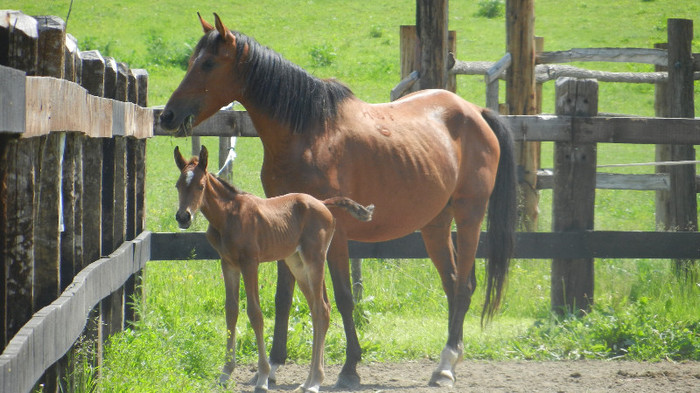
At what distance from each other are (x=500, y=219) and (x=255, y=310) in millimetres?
2515

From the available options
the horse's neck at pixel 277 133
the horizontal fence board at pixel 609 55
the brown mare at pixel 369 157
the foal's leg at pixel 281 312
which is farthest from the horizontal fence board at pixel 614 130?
the horizontal fence board at pixel 609 55

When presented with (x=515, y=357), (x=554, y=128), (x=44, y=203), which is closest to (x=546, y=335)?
(x=515, y=357)

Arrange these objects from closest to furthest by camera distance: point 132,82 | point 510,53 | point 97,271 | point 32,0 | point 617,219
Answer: point 97,271, point 132,82, point 510,53, point 617,219, point 32,0

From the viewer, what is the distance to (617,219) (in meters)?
13.7

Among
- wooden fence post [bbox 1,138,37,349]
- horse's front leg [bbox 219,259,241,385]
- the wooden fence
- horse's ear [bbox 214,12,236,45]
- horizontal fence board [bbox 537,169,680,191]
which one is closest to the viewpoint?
the wooden fence

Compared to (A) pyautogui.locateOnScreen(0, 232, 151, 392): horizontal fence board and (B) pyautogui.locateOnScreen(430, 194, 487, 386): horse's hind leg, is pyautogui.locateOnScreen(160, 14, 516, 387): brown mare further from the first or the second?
(A) pyautogui.locateOnScreen(0, 232, 151, 392): horizontal fence board

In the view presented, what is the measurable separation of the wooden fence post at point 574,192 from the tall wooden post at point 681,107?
8.12ft

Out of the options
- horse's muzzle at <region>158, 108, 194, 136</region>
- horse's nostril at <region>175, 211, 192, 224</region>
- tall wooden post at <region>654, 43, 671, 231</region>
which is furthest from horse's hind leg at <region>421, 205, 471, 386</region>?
tall wooden post at <region>654, 43, 671, 231</region>

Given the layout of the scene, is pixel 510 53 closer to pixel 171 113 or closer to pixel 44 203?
pixel 171 113

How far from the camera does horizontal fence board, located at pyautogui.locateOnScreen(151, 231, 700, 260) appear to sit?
662 cm

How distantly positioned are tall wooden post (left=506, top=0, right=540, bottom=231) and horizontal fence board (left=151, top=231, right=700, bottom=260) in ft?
6.85

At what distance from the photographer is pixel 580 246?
22.0ft

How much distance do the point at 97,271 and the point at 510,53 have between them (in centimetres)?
617

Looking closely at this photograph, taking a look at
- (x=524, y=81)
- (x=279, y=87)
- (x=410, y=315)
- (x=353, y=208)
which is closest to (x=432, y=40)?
(x=524, y=81)
